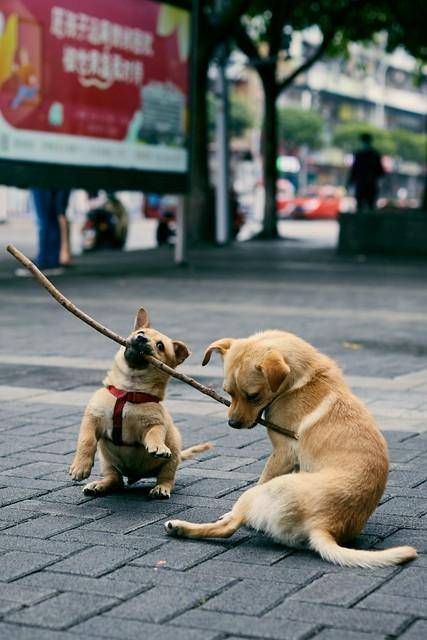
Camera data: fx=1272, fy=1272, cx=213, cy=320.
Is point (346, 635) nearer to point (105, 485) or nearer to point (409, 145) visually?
point (105, 485)

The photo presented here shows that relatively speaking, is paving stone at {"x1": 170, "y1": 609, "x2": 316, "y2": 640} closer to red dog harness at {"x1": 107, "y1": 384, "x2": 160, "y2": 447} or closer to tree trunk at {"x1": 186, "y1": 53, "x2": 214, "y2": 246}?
red dog harness at {"x1": 107, "y1": 384, "x2": 160, "y2": 447}

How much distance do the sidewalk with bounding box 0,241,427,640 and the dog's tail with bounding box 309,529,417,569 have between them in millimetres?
33

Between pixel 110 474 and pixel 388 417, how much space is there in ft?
7.84

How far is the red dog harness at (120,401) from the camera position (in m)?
4.88

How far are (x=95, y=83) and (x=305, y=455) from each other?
505 inches

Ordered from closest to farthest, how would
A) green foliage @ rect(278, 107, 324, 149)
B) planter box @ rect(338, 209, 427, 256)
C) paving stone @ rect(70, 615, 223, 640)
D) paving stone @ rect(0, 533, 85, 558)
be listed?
paving stone @ rect(70, 615, 223, 640) → paving stone @ rect(0, 533, 85, 558) → planter box @ rect(338, 209, 427, 256) → green foliage @ rect(278, 107, 324, 149)

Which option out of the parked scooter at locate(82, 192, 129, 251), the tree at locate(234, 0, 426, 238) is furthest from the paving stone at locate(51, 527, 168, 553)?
the tree at locate(234, 0, 426, 238)

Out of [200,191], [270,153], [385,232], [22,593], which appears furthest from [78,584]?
[270,153]

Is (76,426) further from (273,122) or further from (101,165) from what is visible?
(273,122)

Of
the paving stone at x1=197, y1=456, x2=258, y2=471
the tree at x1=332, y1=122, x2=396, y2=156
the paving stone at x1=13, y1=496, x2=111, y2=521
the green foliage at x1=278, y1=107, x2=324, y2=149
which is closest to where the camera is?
the paving stone at x1=13, y1=496, x2=111, y2=521

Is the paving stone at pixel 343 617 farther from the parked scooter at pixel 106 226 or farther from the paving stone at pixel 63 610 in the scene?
the parked scooter at pixel 106 226

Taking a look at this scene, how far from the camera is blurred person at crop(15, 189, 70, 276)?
54.4 ft

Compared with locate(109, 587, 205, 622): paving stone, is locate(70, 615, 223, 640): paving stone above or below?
above

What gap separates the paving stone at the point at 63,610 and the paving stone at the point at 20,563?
10.3 inches
